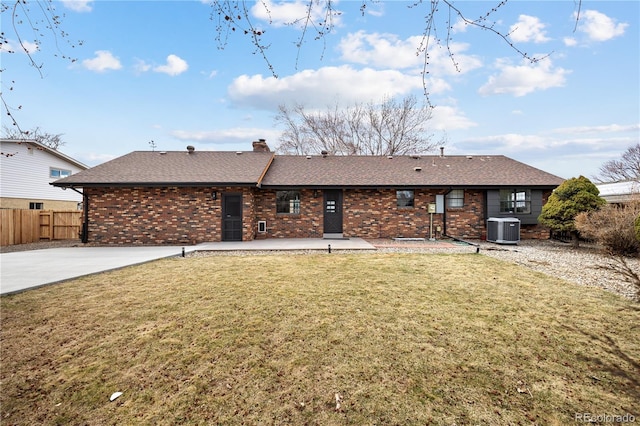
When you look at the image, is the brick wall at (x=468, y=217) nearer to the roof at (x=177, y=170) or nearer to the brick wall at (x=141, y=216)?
the roof at (x=177, y=170)

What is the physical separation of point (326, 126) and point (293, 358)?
24769mm

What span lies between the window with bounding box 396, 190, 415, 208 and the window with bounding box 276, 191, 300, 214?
4.90 metres

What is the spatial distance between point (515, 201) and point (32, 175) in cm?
2735

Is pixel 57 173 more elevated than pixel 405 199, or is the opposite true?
pixel 57 173

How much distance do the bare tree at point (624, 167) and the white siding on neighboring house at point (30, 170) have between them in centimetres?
4295

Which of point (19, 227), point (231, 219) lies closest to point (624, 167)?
point (231, 219)

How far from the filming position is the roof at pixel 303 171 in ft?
39.7

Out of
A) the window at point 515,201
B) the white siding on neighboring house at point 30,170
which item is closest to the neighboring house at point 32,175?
the white siding on neighboring house at point 30,170

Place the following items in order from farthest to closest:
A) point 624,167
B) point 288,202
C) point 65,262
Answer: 1. point 624,167
2. point 288,202
3. point 65,262

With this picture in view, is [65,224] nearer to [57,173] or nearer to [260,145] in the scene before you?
[57,173]

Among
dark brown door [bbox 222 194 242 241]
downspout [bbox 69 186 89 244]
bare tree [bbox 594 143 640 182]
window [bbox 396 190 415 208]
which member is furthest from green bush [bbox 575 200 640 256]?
bare tree [bbox 594 143 640 182]

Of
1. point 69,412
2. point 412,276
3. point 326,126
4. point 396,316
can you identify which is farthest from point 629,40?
point 326,126

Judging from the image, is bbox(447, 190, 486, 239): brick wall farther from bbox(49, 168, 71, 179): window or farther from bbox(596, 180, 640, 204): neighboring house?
bbox(49, 168, 71, 179): window

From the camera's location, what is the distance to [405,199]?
1330 centimetres
